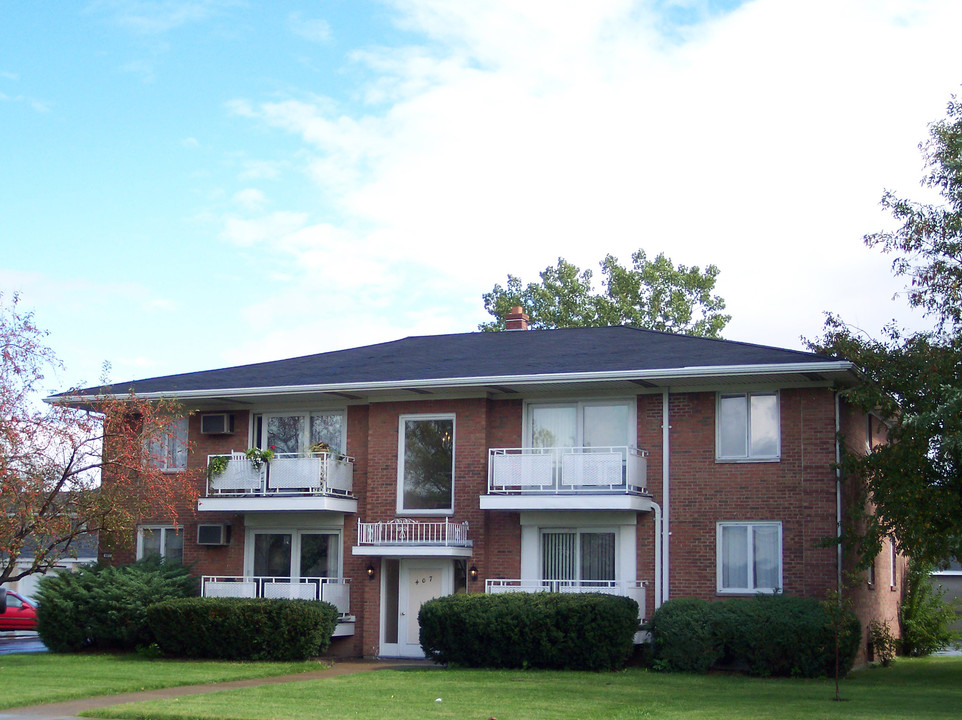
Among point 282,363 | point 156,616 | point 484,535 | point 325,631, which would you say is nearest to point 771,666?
point 484,535

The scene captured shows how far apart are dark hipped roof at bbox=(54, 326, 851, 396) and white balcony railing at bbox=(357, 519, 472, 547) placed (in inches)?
117

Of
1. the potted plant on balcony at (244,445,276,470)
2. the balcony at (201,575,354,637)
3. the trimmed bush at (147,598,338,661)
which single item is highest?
Result: the potted plant on balcony at (244,445,276,470)

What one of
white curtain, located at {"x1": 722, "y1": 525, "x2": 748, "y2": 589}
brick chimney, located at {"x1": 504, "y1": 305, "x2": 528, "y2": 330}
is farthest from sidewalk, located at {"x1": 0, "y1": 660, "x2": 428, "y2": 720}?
brick chimney, located at {"x1": 504, "y1": 305, "x2": 528, "y2": 330}

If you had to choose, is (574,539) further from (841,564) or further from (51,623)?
(51,623)

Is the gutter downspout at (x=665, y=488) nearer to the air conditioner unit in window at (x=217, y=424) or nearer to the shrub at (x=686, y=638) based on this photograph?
the shrub at (x=686, y=638)

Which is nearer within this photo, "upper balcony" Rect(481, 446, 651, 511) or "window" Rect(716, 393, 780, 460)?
"upper balcony" Rect(481, 446, 651, 511)

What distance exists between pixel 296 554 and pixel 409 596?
2.81 meters

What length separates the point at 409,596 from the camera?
2523cm

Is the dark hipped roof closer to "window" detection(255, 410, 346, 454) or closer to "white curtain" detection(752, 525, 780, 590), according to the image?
"window" detection(255, 410, 346, 454)

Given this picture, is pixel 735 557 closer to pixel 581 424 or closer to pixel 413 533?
pixel 581 424

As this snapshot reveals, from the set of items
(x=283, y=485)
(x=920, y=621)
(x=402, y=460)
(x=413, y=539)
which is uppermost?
(x=402, y=460)

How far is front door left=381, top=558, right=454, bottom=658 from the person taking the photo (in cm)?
2500

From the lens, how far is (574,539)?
24156mm

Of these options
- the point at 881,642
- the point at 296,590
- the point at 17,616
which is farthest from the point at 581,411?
Answer: the point at 17,616
